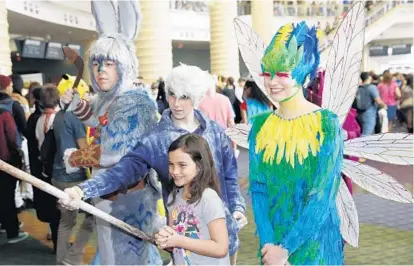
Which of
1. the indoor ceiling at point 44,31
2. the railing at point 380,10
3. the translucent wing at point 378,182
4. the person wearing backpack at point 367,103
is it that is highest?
the railing at point 380,10

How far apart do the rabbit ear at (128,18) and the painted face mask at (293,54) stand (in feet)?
3.93

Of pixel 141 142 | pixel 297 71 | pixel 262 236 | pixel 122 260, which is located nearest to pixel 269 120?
pixel 297 71

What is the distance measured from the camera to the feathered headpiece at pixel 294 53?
2232 mm

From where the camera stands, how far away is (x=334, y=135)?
2.16 m

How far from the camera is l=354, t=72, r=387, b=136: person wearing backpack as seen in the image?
902cm

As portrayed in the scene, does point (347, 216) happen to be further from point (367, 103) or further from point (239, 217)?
point (367, 103)

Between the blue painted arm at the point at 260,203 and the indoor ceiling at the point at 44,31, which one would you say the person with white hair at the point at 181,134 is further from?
the indoor ceiling at the point at 44,31

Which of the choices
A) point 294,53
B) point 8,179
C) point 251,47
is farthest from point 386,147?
point 8,179

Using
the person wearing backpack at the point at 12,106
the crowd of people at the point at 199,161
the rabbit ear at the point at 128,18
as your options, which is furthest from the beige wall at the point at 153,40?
the rabbit ear at the point at 128,18

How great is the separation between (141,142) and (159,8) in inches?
350

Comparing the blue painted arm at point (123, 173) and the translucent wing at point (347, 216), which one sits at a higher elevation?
the blue painted arm at point (123, 173)

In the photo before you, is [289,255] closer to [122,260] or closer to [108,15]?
[122,260]

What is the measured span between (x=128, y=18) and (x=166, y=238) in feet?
5.12

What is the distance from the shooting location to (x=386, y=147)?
236 cm
